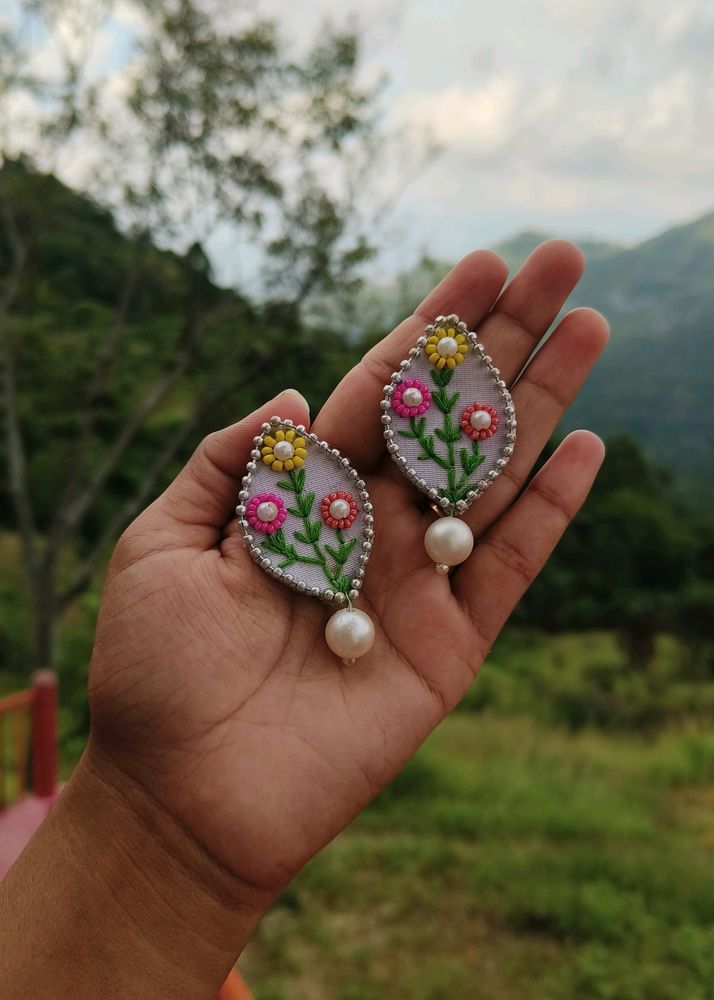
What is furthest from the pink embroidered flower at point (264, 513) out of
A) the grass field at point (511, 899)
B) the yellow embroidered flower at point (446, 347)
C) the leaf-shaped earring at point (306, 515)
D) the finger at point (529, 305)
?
the grass field at point (511, 899)

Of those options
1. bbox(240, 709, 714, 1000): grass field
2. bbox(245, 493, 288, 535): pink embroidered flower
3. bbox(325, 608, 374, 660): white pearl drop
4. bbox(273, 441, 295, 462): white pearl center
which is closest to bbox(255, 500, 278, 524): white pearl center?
bbox(245, 493, 288, 535): pink embroidered flower

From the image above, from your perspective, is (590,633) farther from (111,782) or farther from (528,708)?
(111,782)

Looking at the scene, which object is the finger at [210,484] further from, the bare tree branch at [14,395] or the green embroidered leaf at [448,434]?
the bare tree branch at [14,395]

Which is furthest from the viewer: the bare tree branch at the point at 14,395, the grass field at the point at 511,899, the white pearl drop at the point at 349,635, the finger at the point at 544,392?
the bare tree branch at the point at 14,395

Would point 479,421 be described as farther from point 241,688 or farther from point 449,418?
point 241,688

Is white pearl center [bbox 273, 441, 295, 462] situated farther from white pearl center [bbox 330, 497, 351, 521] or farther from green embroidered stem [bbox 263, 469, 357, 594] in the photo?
white pearl center [bbox 330, 497, 351, 521]

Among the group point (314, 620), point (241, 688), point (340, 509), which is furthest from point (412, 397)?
point (241, 688)
